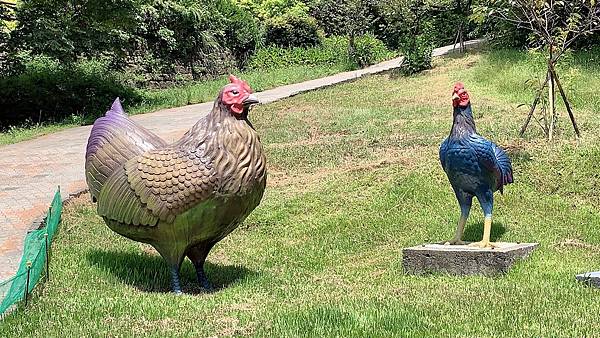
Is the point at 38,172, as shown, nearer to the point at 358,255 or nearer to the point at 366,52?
the point at 358,255

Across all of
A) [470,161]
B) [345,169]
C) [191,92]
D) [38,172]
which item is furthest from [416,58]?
[470,161]

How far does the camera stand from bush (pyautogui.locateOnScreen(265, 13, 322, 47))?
3400 cm

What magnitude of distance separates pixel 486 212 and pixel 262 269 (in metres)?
2.26

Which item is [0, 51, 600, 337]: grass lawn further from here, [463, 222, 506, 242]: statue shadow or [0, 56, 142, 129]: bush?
[0, 56, 142, 129]: bush

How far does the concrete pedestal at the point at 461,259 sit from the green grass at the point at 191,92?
12.4 meters

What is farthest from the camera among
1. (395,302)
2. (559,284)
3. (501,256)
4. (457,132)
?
(457,132)

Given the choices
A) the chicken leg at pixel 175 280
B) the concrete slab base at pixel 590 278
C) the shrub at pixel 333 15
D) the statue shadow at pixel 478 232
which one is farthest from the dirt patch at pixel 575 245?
the shrub at pixel 333 15

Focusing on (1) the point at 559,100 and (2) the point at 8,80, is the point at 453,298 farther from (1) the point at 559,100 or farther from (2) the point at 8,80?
(2) the point at 8,80

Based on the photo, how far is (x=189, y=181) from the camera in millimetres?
6074

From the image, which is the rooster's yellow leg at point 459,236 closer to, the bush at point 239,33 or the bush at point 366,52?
the bush at point 366,52

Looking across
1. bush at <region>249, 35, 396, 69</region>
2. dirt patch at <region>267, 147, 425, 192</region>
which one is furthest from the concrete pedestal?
bush at <region>249, 35, 396, 69</region>

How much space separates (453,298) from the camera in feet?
19.2

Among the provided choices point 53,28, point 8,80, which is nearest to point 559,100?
point 53,28

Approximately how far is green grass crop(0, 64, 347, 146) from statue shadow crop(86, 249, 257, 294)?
34.3 feet
